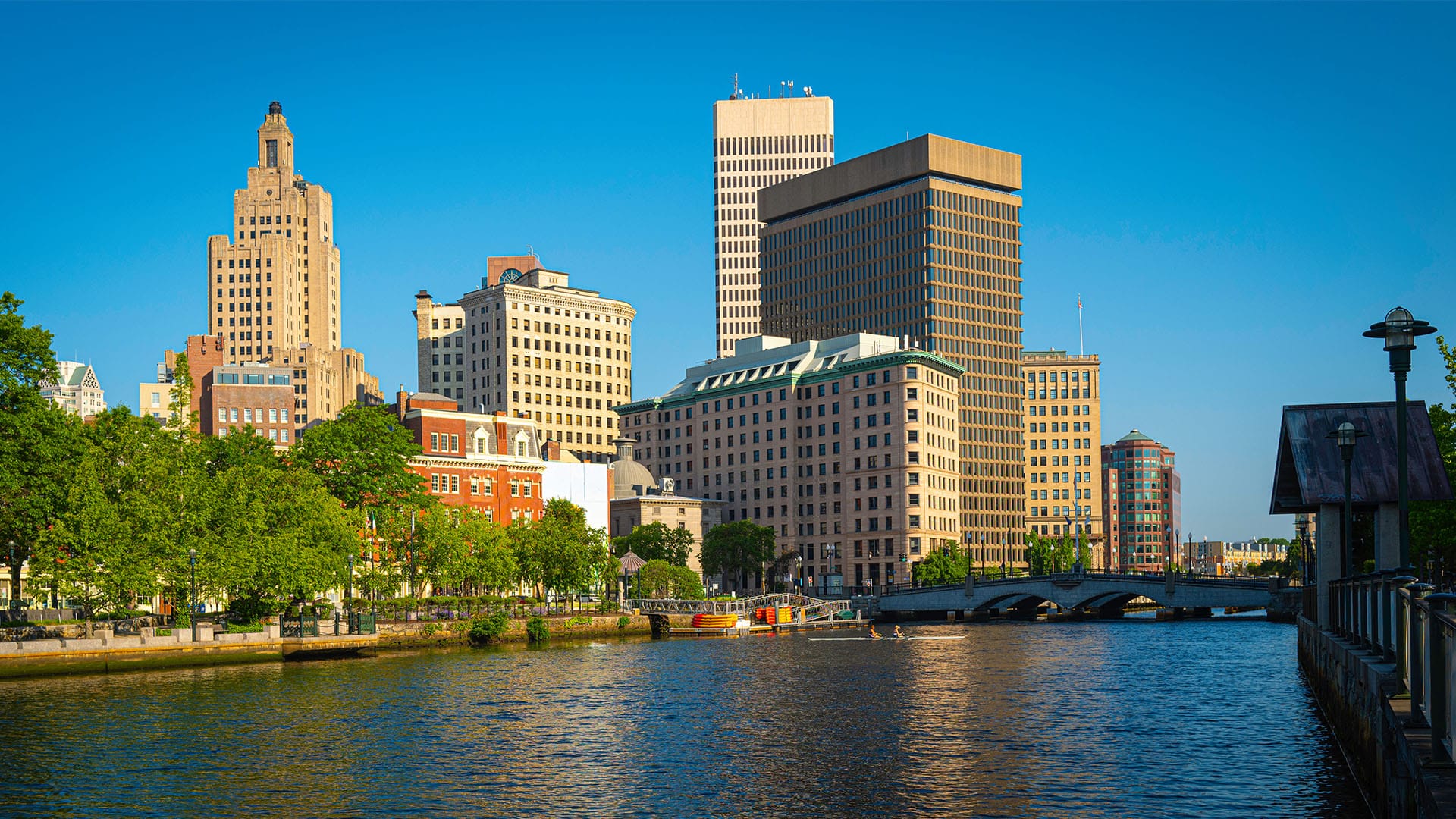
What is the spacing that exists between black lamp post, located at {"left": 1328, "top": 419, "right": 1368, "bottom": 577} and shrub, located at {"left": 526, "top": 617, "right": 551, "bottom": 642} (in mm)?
71787

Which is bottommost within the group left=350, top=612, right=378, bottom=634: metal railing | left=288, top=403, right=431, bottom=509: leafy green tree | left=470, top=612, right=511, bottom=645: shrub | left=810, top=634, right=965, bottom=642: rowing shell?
left=810, top=634, right=965, bottom=642: rowing shell

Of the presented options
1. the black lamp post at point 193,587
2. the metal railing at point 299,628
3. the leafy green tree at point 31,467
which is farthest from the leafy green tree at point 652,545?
the leafy green tree at point 31,467

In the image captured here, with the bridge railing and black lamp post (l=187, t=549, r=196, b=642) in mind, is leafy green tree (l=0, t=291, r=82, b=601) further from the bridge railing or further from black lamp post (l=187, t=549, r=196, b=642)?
the bridge railing

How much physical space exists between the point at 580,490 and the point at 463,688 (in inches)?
4209

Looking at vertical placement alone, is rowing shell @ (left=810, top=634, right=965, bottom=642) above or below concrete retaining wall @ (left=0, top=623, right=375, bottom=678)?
below

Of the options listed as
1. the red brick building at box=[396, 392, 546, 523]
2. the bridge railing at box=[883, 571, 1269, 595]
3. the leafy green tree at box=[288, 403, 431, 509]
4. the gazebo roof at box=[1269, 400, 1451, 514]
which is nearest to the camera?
the gazebo roof at box=[1269, 400, 1451, 514]

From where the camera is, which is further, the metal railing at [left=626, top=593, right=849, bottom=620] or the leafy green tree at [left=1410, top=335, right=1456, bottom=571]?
the metal railing at [left=626, top=593, right=849, bottom=620]

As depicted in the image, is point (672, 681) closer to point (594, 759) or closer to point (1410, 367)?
point (594, 759)

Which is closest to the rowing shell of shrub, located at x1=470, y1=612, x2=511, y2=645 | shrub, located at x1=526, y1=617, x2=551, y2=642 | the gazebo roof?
shrub, located at x1=526, y1=617, x2=551, y2=642

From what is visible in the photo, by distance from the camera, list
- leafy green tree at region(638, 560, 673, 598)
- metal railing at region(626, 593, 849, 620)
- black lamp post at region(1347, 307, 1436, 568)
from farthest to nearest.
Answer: leafy green tree at region(638, 560, 673, 598)
metal railing at region(626, 593, 849, 620)
black lamp post at region(1347, 307, 1436, 568)

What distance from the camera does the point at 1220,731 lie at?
51000 mm

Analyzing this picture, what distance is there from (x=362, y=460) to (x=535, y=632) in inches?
809

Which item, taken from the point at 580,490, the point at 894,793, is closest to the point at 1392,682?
the point at 894,793

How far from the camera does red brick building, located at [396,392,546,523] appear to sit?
487 feet
